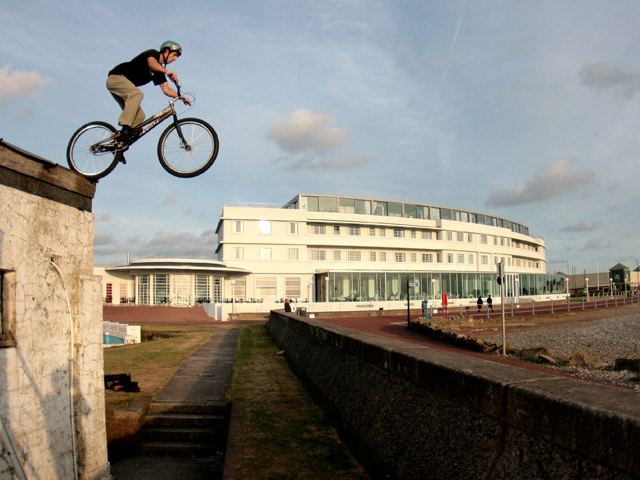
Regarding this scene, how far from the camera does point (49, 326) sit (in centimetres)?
525

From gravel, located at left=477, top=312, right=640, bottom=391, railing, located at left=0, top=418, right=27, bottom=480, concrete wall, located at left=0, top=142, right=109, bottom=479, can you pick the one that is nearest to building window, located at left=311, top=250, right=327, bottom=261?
gravel, located at left=477, top=312, right=640, bottom=391

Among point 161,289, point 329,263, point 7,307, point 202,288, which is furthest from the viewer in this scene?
point 329,263

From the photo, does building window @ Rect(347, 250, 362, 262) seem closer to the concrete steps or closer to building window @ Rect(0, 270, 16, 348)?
the concrete steps

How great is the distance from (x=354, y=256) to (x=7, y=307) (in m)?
64.1

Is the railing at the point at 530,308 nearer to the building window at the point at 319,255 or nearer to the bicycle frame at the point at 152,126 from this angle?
the building window at the point at 319,255

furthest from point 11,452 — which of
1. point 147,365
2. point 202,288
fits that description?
point 202,288

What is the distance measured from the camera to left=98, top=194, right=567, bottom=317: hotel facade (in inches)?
2210

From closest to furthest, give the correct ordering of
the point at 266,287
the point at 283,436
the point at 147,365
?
1. the point at 283,436
2. the point at 147,365
3. the point at 266,287

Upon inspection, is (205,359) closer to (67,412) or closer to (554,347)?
(67,412)

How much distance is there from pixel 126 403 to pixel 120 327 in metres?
19.8

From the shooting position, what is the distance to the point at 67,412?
5.38 m

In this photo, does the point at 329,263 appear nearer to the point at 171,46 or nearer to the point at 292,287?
the point at 292,287

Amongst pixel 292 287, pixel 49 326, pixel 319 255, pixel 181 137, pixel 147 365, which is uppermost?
pixel 319 255

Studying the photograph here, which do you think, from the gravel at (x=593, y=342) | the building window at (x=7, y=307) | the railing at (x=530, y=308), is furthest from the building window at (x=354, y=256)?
the building window at (x=7, y=307)
